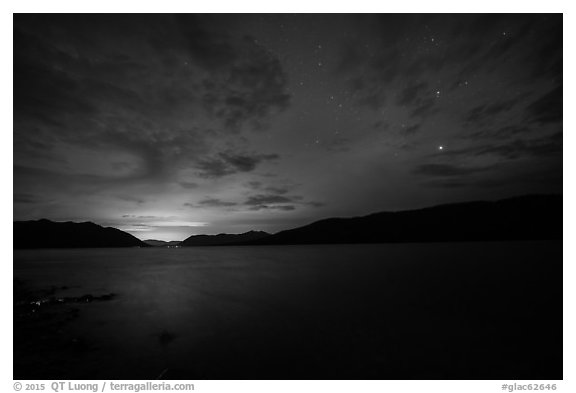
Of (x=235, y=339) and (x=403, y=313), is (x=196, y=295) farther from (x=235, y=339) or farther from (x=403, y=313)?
(x=403, y=313)

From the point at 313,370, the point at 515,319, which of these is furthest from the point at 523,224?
the point at 313,370

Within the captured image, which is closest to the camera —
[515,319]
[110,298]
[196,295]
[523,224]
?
[515,319]

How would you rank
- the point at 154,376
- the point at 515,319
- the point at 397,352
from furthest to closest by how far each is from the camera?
the point at 515,319 < the point at 397,352 < the point at 154,376

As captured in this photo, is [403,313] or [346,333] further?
[403,313]

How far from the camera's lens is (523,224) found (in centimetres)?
19775

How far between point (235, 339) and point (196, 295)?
45.3 ft

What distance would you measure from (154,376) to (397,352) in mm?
9632
